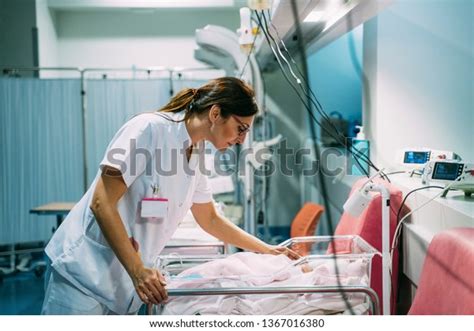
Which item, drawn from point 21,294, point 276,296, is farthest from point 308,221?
point 21,294

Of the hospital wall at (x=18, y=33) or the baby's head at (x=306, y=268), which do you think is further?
the hospital wall at (x=18, y=33)

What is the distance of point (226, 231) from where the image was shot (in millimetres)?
1682

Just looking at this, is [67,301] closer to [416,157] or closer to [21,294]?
[416,157]

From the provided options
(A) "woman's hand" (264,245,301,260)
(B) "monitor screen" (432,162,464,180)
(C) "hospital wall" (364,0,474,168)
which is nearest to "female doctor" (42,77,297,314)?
(A) "woman's hand" (264,245,301,260)

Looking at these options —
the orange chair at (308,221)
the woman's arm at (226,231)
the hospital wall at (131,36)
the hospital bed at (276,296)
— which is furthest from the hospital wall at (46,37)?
the hospital bed at (276,296)

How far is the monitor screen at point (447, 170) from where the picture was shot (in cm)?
165

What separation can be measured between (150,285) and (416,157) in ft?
4.39

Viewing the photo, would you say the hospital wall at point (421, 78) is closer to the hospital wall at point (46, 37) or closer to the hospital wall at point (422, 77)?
the hospital wall at point (422, 77)

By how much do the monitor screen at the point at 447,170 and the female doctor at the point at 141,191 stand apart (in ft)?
2.36

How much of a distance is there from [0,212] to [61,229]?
2842 millimetres

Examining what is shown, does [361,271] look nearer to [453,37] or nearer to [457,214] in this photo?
[457,214]

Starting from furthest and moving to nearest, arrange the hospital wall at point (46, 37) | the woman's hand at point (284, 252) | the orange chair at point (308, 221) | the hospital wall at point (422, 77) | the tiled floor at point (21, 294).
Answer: the hospital wall at point (46, 37) → the tiled floor at point (21, 294) → the orange chair at point (308, 221) → the hospital wall at point (422, 77) → the woman's hand at point (284, 252)

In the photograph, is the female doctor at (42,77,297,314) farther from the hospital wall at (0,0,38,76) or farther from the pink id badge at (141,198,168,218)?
the hospital wall at (0,0,38,76)

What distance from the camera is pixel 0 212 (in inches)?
156
